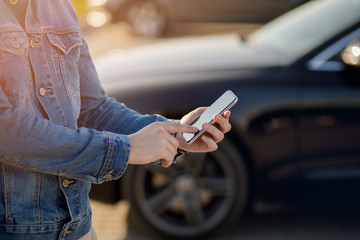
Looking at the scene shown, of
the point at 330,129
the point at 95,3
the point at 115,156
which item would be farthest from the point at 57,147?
the point at 95,3

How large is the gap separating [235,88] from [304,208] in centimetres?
84

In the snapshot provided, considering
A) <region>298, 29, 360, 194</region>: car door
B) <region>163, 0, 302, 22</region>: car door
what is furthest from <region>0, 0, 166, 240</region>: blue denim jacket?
<region>163, 0, 302, 22</region>: car door

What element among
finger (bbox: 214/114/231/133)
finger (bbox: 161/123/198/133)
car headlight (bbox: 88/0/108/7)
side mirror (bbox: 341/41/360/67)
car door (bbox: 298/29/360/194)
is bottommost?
finger (bbox: 161/123/198/133)

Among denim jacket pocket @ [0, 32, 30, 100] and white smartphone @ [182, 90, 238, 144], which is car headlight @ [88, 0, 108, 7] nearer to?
white smartphone @ [182, 90, 238, 144]

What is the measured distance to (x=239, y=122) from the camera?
3381 mm

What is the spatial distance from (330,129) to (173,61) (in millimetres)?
1166

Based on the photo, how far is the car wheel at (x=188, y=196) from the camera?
3473 millimetres

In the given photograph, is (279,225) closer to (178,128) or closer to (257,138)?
(257,138)

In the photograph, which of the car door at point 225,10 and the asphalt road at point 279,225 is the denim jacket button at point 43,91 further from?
the car door at point 225,10

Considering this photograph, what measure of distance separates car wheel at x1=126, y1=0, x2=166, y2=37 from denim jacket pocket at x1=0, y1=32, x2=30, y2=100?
30.5ft

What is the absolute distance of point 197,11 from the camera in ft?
33.9

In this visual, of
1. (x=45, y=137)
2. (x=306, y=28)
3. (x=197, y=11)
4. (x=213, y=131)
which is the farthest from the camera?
(x=197, y=11)

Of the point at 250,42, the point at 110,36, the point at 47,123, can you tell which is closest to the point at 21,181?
the point at 47,123

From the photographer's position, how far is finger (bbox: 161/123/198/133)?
139cm
